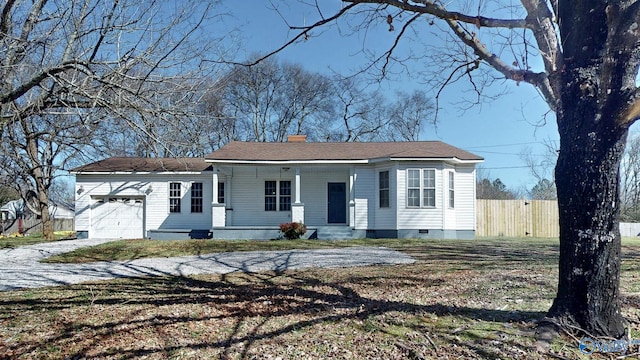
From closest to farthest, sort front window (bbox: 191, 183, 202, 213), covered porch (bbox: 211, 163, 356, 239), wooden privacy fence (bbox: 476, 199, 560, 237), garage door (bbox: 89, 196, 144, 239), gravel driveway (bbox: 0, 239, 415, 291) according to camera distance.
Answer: gravel driveway (bbox: 0, 239, 415, 291) → covered porch (bbox: 211, 163, 356, 239) → garage door (bbox: 89, 196, 144, 239) → front window (bbox: 191, 183, 202, 213) → wooden privacy fence (bbox: 476, 199, 560, 237)

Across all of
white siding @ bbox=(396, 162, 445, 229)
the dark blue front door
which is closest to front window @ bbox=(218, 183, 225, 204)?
the dark blue front door

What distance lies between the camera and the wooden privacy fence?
19734 millimetres

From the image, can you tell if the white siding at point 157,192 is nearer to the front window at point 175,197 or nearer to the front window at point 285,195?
the front window at point 175,197

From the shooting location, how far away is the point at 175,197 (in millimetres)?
17719

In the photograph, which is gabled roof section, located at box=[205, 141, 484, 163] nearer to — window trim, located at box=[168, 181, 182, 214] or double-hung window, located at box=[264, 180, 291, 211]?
double-hung window, located at box=[264, 180, 291, 211]

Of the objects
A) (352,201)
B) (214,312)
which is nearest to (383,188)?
(352,201)

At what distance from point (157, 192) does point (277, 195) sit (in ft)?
17.6

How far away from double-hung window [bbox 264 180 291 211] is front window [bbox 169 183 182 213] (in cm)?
386

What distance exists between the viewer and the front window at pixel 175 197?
58.1ft

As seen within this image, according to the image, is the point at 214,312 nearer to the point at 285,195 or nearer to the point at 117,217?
the point at 285,195

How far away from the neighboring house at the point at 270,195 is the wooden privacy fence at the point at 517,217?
3.41 m

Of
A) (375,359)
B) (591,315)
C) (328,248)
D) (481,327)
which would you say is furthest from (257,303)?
(328,248)

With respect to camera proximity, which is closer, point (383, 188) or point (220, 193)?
point (383, 188)

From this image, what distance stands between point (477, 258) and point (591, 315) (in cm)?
635
